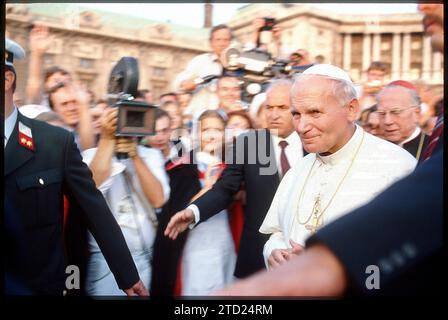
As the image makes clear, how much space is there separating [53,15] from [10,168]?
780mm

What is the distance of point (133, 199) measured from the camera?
9.14ft

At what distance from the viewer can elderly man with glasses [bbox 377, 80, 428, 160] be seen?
2.56 metres

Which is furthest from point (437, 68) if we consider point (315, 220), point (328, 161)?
point (315, 220)

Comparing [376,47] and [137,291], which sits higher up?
[376,47]

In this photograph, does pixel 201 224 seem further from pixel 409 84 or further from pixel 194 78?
pixel 409 84

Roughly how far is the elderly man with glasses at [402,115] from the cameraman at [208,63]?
0.80m

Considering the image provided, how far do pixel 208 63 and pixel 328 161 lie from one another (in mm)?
777

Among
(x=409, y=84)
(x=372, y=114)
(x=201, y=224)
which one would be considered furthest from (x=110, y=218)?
(x=409, y=84)

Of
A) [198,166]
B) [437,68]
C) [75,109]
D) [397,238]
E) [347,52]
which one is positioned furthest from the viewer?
[75,109]

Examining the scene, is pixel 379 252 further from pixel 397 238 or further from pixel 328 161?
pixel 328 161

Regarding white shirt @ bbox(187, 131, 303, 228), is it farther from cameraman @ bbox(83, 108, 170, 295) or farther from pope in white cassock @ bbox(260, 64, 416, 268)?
cameraman @ bbox(83, 108, 170, 295)

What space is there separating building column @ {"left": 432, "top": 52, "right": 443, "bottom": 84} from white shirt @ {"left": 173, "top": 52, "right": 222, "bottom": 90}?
40.0 inches

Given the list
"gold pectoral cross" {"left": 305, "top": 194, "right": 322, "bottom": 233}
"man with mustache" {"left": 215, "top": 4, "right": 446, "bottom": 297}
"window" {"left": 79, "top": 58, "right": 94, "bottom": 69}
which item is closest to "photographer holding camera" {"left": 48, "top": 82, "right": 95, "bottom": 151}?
"window" {"left": 79, "top": 58, "right": 94, "bottom": 69}

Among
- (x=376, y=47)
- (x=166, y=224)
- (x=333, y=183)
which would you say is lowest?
(x=166, y=224)
